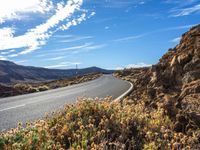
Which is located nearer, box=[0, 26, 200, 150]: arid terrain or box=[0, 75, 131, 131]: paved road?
box=[0, 26, 200, 150]: arid terrain

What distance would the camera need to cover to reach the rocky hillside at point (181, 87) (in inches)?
323

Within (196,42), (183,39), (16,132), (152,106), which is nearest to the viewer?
(16,132)

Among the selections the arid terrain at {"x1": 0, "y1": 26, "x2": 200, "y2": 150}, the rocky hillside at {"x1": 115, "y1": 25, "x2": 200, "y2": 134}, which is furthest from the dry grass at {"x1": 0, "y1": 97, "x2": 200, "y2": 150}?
the rocky hillside at {"x1": 115, "y1": 25, "x2": 200, "y2": 134}

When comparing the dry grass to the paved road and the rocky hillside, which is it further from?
the paved road

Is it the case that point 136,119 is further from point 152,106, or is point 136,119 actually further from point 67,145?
point 152,106

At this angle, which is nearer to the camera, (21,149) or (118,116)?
(21,149)

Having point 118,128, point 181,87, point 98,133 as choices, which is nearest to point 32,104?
point 181,87

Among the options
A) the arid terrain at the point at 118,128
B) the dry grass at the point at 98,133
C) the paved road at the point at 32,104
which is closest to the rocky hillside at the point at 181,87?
the arid terrain at the point at 118,128

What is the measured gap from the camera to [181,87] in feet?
38.7

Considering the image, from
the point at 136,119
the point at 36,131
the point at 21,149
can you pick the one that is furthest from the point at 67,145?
the point at 136,119

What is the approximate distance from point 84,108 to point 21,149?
3115 millimetres

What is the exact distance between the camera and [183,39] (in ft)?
51.6

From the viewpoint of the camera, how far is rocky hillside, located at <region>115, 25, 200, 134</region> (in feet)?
26.9

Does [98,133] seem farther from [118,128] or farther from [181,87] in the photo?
[181,87]
